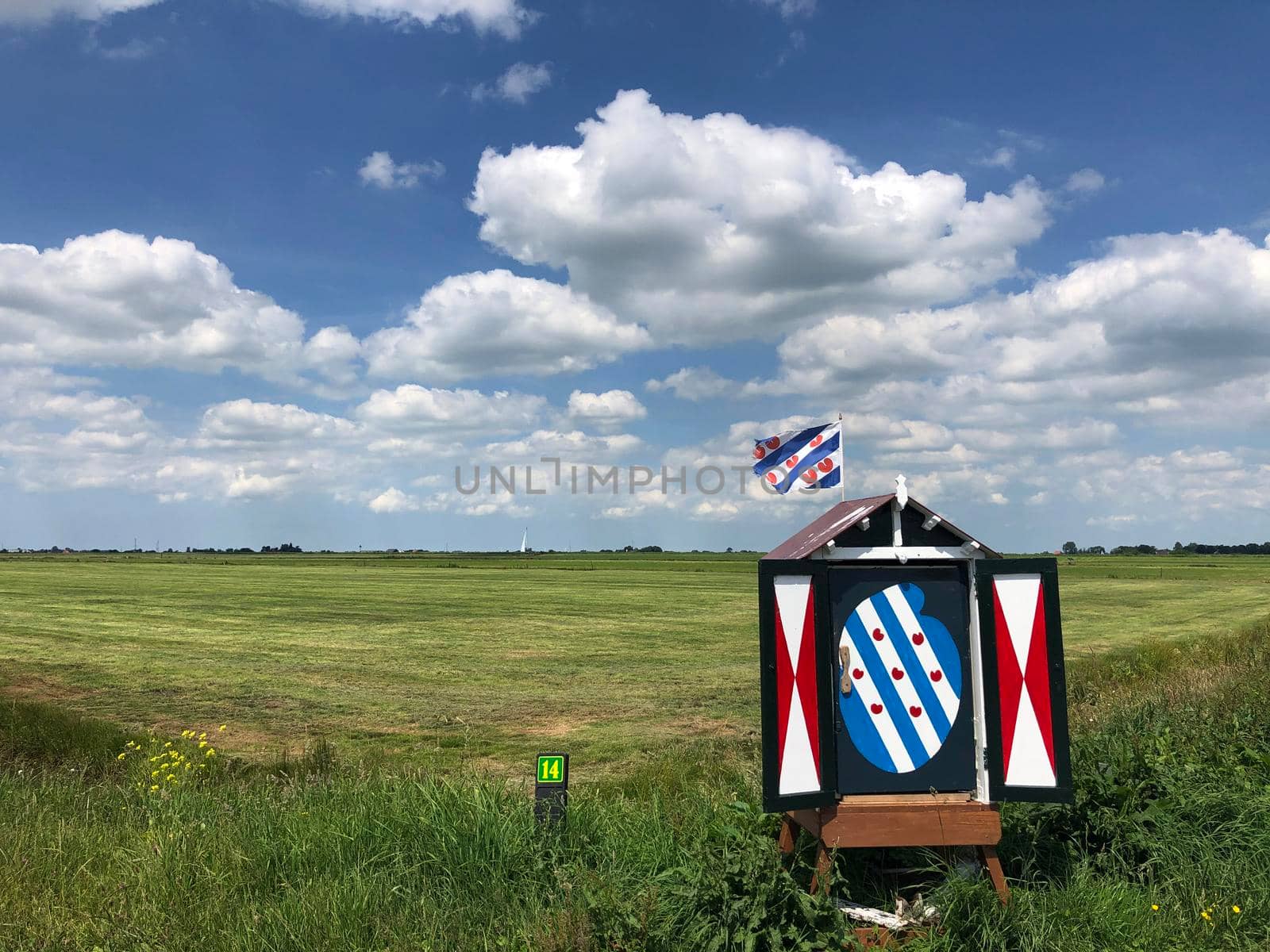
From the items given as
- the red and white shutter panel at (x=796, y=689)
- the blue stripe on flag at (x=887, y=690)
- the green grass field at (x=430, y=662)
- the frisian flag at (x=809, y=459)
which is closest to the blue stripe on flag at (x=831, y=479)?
the frisian flag at (x=809, y=459)

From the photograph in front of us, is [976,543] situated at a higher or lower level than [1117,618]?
higher

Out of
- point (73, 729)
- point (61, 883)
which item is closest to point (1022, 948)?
point (61, 883)

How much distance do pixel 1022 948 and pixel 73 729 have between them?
13.2m

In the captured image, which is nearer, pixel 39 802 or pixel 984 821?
pixel 984 821

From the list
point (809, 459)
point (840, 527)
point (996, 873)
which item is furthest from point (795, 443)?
point (996, 873)

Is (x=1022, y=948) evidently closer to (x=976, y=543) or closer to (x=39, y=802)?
(x=976, y=543)

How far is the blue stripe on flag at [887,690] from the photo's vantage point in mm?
4785

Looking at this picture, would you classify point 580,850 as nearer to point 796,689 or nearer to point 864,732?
point 796,689

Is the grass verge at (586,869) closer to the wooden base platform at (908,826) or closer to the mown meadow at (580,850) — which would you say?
the mown meadow at (580,850)

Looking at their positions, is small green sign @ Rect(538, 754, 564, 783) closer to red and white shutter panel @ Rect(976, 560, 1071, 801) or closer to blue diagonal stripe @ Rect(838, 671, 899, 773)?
blue diagonal stripe @ Rect(838, 671, 899, 773)

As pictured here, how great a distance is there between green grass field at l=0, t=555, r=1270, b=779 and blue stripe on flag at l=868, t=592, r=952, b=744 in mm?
7732

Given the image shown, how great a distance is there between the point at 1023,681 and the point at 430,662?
21226mm

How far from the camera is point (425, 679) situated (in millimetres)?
21062

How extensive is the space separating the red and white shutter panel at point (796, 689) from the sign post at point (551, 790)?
4.58ft
